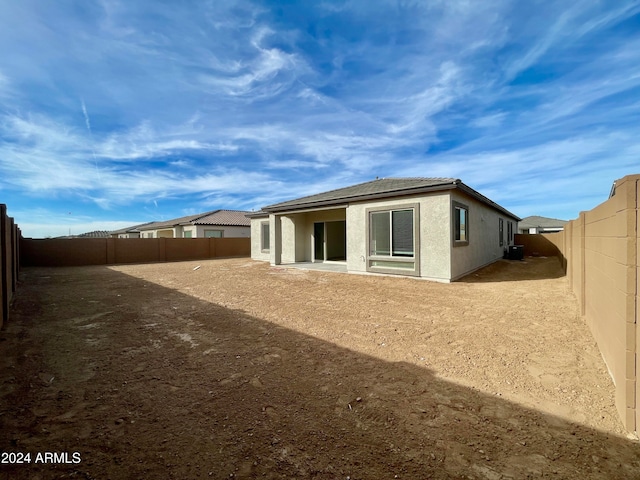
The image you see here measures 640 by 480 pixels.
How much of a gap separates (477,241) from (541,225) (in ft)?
94.8

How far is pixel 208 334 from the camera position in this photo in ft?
16.8

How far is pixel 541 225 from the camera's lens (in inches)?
1326

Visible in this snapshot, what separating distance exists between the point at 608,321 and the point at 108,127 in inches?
774

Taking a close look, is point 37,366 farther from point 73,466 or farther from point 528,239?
point 528,239

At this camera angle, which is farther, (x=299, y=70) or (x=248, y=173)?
(x=248, y=173)

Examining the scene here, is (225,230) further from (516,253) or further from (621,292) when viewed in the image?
(621,292)

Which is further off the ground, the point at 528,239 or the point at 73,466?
the point at 528,239

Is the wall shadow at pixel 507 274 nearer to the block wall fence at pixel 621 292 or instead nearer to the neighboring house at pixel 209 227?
the block wall fence at pixel 621 292

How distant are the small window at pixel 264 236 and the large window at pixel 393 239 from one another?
9.71 m

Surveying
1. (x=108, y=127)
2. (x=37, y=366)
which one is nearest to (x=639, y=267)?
(x=37, y=366)

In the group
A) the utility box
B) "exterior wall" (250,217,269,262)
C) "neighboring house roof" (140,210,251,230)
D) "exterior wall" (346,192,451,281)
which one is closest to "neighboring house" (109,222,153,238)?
"neighboring house roof" (140,210,251,230)

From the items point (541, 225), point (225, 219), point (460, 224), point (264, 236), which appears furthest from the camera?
point (541, 225)

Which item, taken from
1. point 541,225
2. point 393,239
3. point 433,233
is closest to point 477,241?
point 433,233

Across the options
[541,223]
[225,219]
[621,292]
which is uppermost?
[225,219]
